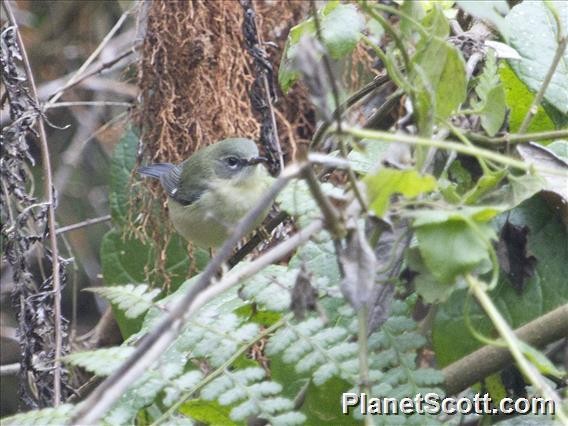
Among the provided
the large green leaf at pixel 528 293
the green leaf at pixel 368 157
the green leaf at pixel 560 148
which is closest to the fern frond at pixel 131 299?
the green leaf at pixel 368 157

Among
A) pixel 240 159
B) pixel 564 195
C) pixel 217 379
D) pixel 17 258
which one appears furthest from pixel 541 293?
pixel 240 159

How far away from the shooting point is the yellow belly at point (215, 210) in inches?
125

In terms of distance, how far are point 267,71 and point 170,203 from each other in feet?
3.32

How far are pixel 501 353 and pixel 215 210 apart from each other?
226cm

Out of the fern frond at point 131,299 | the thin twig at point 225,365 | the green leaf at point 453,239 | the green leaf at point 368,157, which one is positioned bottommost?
the thin twig at point 225,365

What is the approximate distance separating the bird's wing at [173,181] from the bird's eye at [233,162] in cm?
19

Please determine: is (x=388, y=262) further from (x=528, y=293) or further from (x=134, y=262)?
(x=134, y=262)

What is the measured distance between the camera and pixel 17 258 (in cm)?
206

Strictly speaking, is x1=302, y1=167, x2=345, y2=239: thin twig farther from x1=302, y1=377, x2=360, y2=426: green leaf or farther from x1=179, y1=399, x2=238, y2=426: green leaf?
x1=179, y1=399, x2=238, y2=426: green leaf

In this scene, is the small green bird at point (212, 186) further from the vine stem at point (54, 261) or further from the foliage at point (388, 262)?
the foliage at point (388, 262)

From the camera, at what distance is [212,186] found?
375cm

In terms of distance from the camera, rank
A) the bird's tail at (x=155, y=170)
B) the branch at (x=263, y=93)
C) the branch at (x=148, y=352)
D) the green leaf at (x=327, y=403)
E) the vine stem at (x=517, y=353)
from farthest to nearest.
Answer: the bird's tail at (x=155, y=170), the branch at (x=263, y=93), the green leaf at (x=327, y=403), the vine stem at (x=517, y=353), the branch at (x=148, y=352)

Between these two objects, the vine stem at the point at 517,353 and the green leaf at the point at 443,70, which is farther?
the green leaf at the point at 443,70

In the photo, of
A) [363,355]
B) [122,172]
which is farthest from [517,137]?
[122,172]
